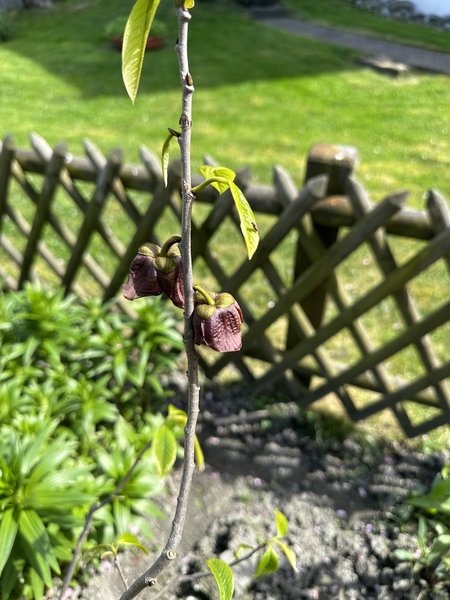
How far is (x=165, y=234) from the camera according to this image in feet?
15.1

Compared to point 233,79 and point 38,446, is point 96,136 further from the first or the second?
point 38,446

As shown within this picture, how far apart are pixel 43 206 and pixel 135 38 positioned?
2581 mm

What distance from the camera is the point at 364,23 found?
12.8 m

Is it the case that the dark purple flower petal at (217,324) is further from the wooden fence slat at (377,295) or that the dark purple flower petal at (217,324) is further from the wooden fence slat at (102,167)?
the wooden fence slat at (102,167)

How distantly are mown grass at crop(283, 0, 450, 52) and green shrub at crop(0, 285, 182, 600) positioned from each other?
10.5 metres

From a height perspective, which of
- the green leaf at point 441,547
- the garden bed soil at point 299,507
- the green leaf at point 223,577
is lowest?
the garden bed soil at point 299,507

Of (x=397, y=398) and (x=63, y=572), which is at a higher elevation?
(x=397, y=398)

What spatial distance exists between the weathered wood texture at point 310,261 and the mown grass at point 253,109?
2.21 ft

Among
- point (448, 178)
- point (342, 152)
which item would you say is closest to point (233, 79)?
point (448, 178)

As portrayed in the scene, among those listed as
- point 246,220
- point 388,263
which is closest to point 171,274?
point 246,220

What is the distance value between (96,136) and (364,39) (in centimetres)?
717

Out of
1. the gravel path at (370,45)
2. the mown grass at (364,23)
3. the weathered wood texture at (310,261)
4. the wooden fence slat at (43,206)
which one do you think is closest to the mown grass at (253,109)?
the gravel path at (370,45)

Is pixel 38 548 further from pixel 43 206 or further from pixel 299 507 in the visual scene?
pixel 43 206

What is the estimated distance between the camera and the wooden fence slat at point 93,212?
2.66 meters
